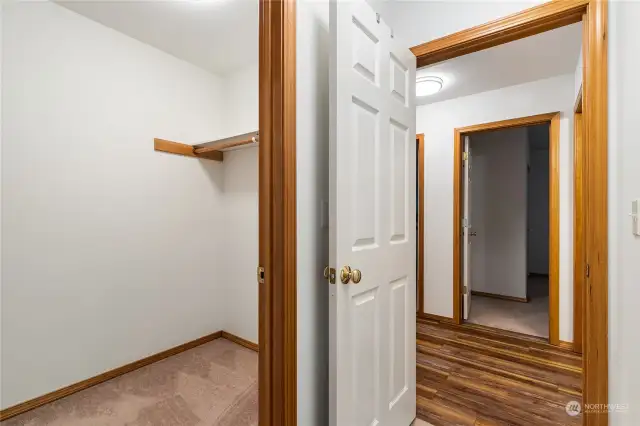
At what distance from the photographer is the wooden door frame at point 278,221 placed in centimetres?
110

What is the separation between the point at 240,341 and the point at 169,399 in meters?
0.88

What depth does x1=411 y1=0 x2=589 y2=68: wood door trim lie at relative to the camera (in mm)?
1422

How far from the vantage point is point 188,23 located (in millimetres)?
2186

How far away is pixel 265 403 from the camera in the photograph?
112cm

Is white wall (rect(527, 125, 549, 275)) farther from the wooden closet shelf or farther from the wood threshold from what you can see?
the wooden closet shelf

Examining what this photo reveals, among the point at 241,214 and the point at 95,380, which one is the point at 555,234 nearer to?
the point at 241,214

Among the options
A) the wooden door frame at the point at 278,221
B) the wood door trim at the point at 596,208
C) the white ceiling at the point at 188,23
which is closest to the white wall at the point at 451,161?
the wood door trim at the point at 596,208

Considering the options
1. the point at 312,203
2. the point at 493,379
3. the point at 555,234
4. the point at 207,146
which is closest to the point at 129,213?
the point at 207,146

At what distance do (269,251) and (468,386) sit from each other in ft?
6.26

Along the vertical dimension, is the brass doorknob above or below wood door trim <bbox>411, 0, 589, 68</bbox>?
below

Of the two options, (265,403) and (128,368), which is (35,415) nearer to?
(128,368)

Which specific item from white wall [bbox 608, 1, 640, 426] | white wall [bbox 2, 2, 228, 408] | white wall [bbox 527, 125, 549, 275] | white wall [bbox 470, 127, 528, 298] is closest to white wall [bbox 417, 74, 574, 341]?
white wall [bbox 470, 127, 528, 298]

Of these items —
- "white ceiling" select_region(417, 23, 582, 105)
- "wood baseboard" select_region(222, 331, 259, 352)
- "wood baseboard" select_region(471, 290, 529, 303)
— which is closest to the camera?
"white ceiling" select_region(417, 23, 582, 105)

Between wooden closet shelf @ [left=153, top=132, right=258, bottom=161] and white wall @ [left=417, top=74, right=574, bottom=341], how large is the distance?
2035 millimetres
